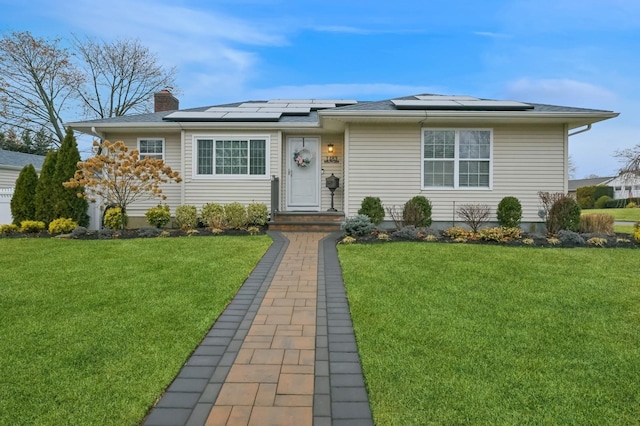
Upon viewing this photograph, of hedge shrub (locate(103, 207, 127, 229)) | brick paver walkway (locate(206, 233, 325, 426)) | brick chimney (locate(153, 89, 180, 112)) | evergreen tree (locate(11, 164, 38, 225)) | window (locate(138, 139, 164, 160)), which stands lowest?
brick paver walkway (locate(206, 233, 325, 426))

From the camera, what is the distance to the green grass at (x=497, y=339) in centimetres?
227

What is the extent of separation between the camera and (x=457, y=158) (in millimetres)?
10031

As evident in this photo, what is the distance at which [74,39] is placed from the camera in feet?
75.8

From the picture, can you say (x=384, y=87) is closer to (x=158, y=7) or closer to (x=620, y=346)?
(x=158, y=7)

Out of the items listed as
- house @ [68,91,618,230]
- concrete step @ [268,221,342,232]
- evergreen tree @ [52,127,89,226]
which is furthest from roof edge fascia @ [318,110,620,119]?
evergreen tree @ [52,127,89,226]

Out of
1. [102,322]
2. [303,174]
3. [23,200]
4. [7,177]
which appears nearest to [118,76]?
[7,177]

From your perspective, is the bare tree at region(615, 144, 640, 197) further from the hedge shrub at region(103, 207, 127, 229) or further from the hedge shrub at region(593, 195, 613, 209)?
the hedge shrub at region(593, 195, 613, 209)

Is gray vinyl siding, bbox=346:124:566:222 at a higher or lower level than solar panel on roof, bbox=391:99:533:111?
lower

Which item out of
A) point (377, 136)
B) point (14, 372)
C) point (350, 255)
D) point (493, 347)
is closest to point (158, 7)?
point (377, 136)

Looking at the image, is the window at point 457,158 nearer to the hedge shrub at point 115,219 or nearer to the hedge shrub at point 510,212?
the hedge shrub at point 510,212

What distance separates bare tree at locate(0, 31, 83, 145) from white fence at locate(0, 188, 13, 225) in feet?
51.4

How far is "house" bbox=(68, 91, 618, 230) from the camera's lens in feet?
32.1

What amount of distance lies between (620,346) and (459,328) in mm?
1277

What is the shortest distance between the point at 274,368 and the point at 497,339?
196 centimetres
